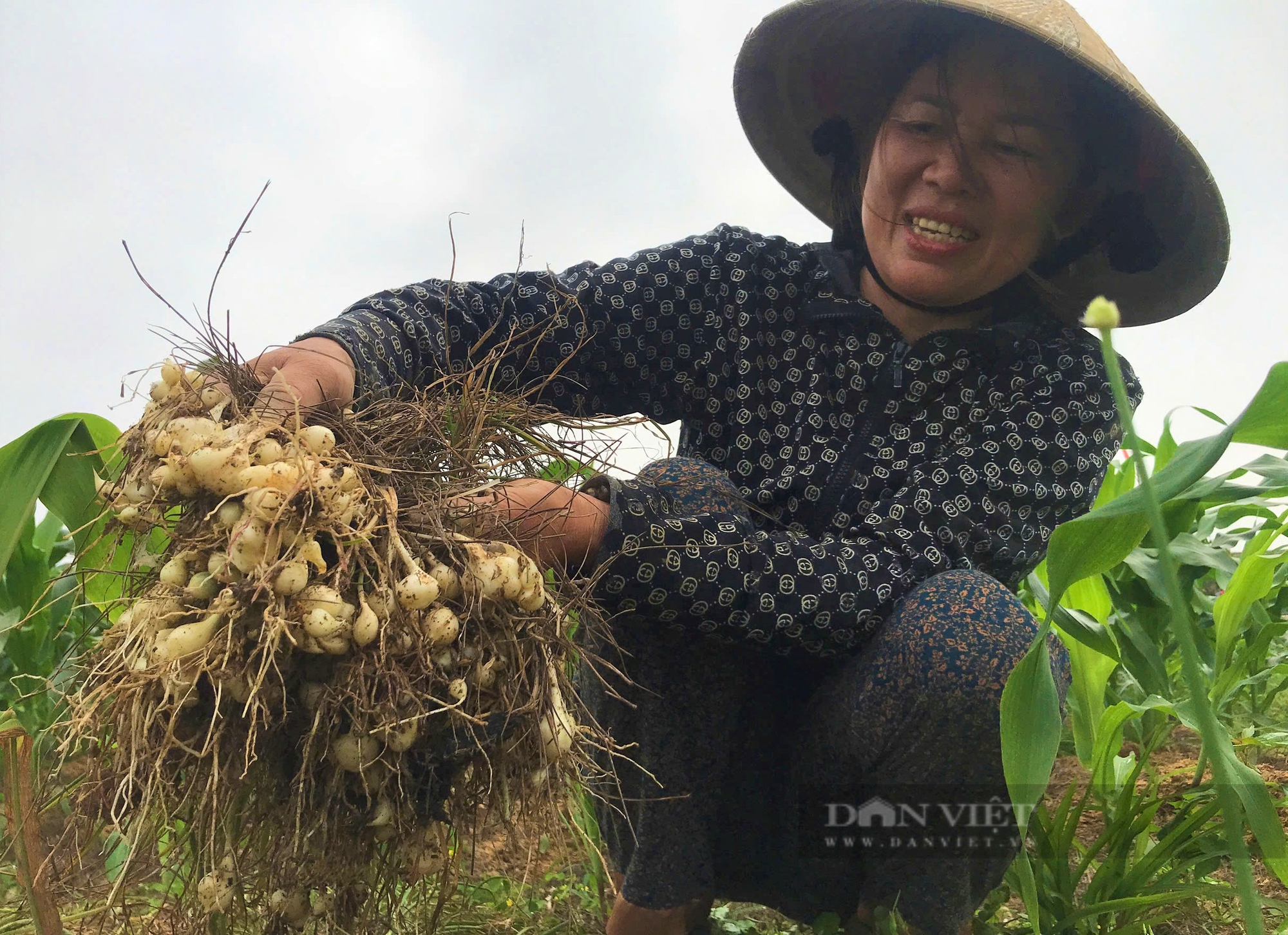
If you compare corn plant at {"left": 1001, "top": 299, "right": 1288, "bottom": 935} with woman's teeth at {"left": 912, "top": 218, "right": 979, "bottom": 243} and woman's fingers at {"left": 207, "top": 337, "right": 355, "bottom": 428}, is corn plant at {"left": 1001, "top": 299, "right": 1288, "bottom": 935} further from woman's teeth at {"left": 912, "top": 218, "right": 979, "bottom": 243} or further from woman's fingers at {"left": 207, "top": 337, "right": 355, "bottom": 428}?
woman's fingers at {"left": 207, "top": 337, "right": 355, "bottom": 428}

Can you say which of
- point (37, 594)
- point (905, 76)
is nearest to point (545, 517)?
point (905, 76)

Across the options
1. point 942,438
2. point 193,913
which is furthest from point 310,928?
point 942,438

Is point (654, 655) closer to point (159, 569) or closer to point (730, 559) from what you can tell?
point (730, 559)

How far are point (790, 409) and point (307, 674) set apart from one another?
65cm

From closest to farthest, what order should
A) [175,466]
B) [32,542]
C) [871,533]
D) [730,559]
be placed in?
1. [175,466]
2. [730,559]
3. [871,533]
4. [32,542]

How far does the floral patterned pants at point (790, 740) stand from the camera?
2.96 ft

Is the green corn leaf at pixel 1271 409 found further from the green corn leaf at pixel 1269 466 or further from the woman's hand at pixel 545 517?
the woman's hand at pixel 545 517

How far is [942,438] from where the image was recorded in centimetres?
107

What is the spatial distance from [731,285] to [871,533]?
0.36 m

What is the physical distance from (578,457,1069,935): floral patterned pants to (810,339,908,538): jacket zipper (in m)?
0.11

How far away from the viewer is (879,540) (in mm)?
984

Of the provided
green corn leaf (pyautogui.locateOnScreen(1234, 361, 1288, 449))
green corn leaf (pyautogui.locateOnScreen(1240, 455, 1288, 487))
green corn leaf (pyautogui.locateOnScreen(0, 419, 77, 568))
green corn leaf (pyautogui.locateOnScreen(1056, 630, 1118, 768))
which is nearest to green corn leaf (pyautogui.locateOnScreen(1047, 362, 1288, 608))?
green corn leaf (pyautogui.locateOnScreen(1234, 361, 1288, 449))

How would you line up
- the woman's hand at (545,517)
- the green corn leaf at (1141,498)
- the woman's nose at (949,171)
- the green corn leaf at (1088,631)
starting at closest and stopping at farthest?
the green corn leaf at (1141,498) → the woman's hand at (545,517) → the woman's nose at (949,171) → the green corn leaf at (1088,631)

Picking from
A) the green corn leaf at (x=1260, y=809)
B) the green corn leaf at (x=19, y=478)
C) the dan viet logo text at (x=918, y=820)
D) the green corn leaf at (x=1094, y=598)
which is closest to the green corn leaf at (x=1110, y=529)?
the green corn leaf at (x=1260, y=809)
